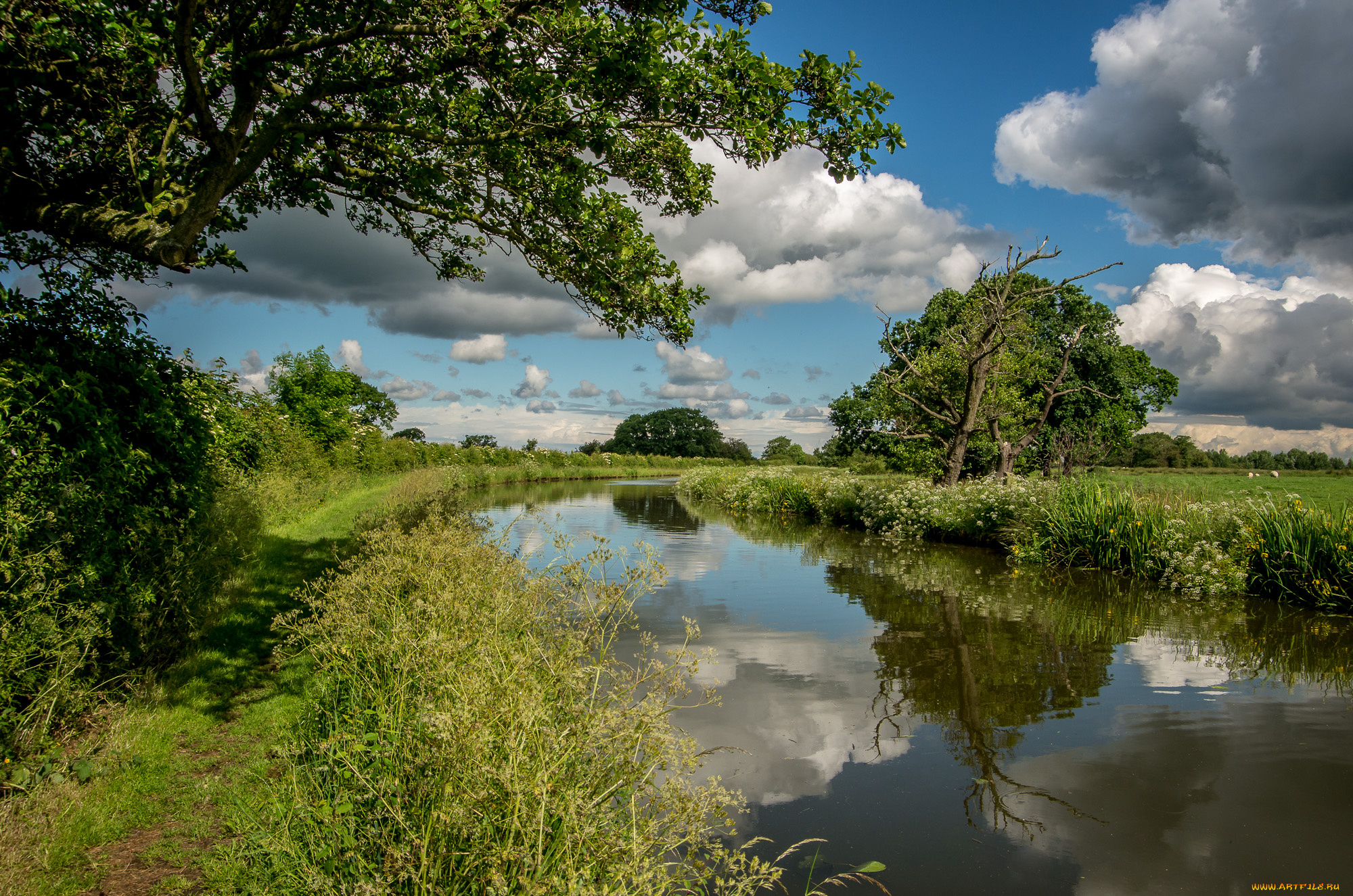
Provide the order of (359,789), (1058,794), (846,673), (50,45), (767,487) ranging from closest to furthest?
(359,789)
(1058,794)
(50,45)
(846,673)
(767,487)

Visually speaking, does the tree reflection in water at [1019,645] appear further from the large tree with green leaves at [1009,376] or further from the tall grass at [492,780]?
the large tree with green leaves at [1009,376]

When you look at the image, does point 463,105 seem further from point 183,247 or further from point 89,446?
point 89,446

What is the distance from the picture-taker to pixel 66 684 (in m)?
4.18

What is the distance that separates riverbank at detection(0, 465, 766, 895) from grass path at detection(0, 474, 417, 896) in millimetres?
11

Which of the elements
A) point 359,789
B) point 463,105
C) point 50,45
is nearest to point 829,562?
point 463,105

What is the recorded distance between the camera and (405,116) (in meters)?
6.99

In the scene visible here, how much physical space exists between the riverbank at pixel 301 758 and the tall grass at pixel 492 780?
0.08 feet

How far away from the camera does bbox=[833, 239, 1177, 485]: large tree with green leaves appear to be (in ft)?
59.5

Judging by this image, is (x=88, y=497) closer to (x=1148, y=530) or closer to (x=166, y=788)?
(x=166, y=788)

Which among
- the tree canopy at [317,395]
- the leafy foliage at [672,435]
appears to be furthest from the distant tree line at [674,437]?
the tree canopy at [317,395]

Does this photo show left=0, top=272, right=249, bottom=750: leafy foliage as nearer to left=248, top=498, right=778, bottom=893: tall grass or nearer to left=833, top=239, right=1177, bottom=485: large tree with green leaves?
left=248, top=498, right=778, bottom=893: tall grass

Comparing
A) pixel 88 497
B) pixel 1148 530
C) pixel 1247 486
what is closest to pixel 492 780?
pixel 88 497

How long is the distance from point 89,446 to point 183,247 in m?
1.81

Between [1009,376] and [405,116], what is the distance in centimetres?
1577
